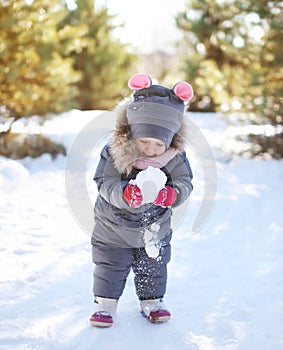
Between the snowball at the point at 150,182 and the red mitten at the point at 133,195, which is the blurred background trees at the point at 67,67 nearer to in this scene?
the snowball at the point at 150,182

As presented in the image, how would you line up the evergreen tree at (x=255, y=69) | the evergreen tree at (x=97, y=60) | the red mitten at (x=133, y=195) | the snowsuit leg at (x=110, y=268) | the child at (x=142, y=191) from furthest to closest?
the evergreen tree at (x=97, y=60), the evergreen tree at (x=255, y=69), the snowsuit leg at (x=110, y=268), the child at (x=142, y=191), the red mitten at (x=133, y=195)

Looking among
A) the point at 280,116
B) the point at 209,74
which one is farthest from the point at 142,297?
the point at 209,74

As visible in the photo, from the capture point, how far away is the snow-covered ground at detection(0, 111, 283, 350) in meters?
1.99

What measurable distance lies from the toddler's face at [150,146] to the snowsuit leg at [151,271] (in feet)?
1.35

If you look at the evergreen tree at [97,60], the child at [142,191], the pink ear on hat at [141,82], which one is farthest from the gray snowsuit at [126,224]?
the evergreen tree at [97,60]

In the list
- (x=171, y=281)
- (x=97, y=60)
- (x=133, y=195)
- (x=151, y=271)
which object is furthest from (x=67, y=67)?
(x=97, y=60)

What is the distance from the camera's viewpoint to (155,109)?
2006 mm

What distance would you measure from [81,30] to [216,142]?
9.26 ft

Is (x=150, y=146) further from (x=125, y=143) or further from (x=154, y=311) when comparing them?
(x=154, y=311)

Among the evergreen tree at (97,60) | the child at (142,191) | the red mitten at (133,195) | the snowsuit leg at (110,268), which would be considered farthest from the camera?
the evergreen tree at (97,60)

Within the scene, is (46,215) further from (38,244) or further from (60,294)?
(60,294)

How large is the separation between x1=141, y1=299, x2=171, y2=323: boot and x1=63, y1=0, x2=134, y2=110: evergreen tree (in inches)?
424

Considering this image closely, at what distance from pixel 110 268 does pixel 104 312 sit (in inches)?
7.7

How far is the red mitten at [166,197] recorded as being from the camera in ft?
6.26
